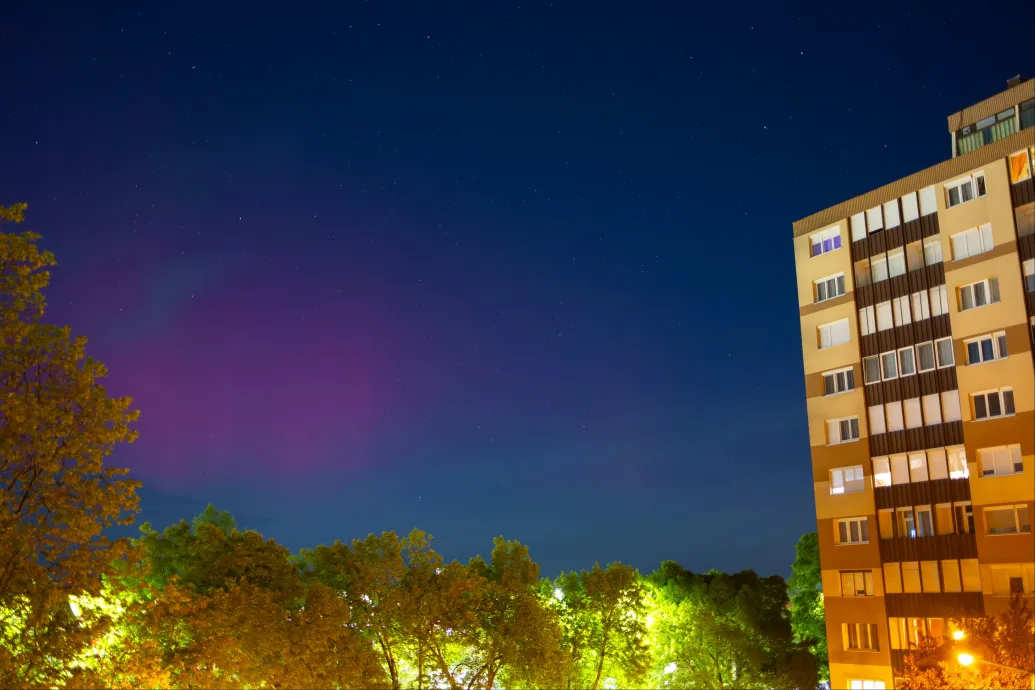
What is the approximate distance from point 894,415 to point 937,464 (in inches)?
128

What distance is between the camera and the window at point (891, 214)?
4959cm

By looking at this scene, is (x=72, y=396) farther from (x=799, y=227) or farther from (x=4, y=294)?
(x=799, y=227)

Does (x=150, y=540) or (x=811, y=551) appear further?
(x=811, y=551)

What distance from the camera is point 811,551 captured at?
61.2 meters

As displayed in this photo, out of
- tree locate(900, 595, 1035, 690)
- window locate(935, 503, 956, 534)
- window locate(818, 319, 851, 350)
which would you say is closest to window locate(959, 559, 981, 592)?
window locate(935, 503, 956, 534)

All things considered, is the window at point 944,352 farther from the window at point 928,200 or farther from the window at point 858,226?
the window at point 858,226

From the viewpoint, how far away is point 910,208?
1928 inches

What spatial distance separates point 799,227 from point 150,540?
3587 centimetres

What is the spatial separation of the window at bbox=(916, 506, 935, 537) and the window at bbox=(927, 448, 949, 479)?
1.55 m

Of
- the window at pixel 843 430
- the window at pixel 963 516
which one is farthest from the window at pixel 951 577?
the window at pixel 843 430

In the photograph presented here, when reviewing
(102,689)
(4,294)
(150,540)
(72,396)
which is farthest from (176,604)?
(150,540)

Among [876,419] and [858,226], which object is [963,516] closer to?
[876,419]

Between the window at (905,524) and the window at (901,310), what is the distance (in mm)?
8744

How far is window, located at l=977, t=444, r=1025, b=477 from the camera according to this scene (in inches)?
1688
